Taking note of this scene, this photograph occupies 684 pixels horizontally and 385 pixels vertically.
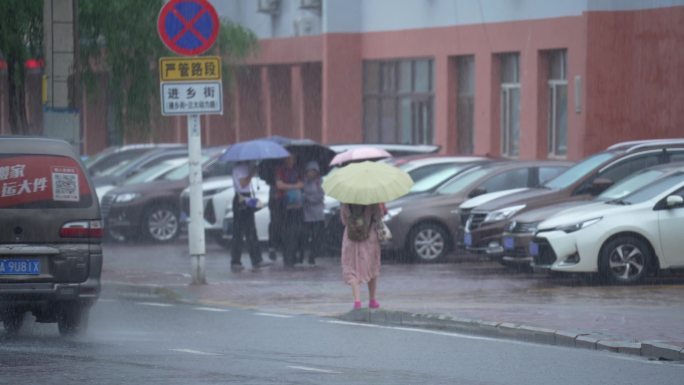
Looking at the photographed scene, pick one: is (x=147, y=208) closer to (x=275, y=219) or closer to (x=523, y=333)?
(x=275, y=219)

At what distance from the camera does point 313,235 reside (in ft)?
75.9

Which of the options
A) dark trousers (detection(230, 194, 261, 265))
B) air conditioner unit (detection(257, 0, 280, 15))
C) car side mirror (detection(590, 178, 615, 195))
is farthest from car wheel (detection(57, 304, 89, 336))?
air conditioner unit (detection(257, 0, 280, 15))

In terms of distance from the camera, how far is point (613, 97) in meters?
30.2

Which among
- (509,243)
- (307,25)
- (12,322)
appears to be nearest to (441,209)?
(509,243)

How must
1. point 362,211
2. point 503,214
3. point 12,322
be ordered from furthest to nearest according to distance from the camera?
point 503,214 < point 362,211 < point 12,322

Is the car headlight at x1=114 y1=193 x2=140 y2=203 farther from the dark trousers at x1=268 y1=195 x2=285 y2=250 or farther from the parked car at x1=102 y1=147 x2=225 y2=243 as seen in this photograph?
the dark trousers at x1=268 y1=195 x2=285 y2=250

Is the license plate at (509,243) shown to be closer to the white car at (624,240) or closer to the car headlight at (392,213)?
the white car at (624,240)

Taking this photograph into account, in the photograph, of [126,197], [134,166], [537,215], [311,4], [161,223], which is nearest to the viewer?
[537,215]

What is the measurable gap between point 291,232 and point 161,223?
6.46 metres

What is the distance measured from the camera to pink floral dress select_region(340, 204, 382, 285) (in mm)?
16438

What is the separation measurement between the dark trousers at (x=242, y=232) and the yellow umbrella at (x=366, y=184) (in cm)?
614

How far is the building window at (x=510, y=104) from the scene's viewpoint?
33750mm

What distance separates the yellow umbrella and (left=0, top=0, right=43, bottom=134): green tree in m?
7.22

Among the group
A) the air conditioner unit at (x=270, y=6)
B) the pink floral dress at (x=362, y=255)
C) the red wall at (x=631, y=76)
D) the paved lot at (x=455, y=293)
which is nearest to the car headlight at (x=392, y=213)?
the paved lot at (x=455, y=293)
